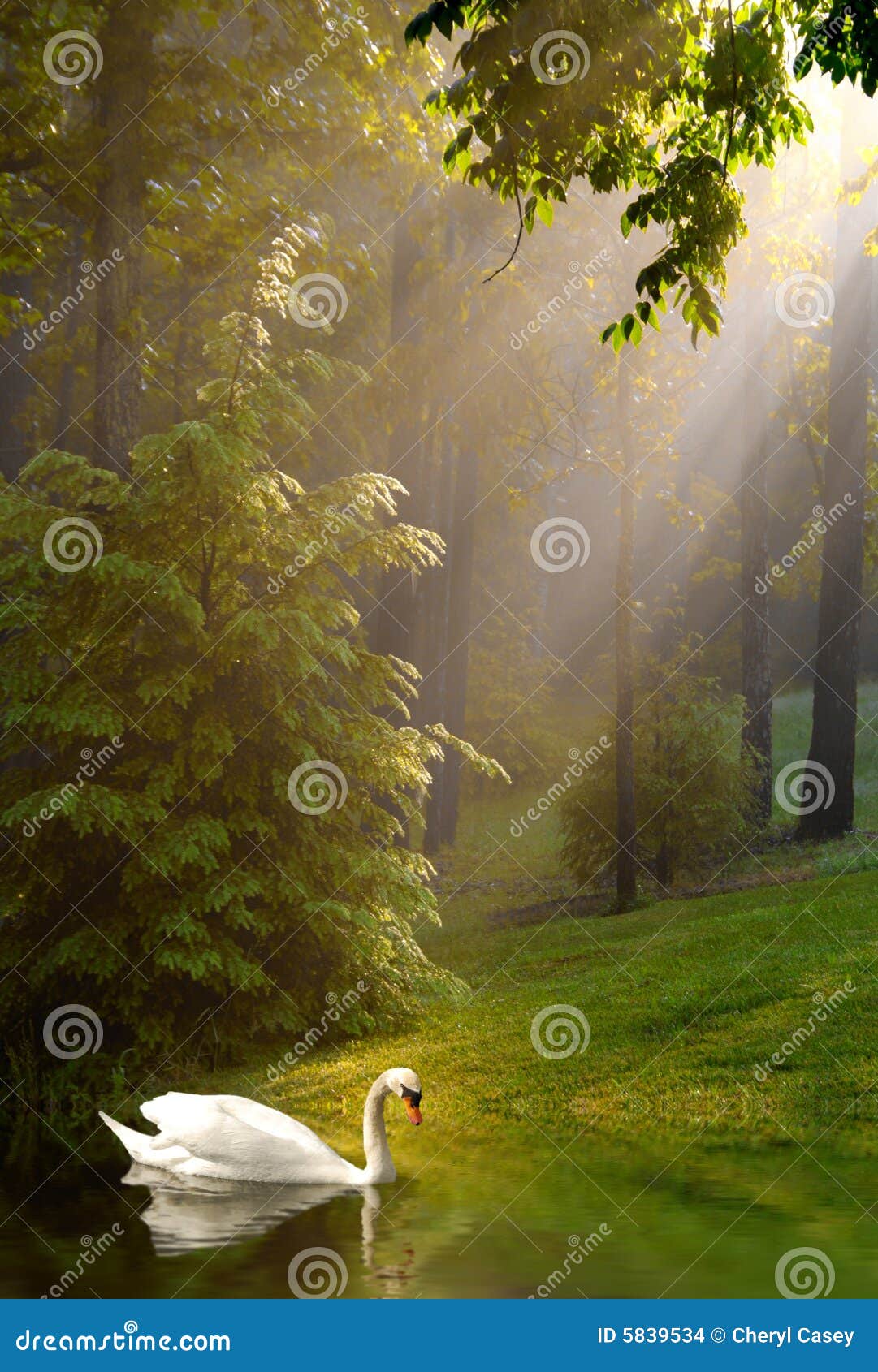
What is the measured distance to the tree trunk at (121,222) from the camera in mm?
13539

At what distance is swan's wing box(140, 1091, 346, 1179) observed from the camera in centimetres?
771

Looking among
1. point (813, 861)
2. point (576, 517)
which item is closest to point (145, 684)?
point (813, 861)

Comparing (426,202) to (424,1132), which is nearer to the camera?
(424,1132)

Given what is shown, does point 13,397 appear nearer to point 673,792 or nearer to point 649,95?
point 673,792

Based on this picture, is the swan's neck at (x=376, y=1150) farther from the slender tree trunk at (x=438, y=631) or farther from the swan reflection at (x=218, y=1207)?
the slender tree trunk at (x=438, y=631)

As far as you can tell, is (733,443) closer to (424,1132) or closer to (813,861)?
(813,861)

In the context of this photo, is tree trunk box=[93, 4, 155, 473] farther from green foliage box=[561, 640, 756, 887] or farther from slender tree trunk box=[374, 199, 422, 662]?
green foliage box=[561, 640, 756, 887]

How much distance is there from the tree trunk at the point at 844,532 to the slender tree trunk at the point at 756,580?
152 cm

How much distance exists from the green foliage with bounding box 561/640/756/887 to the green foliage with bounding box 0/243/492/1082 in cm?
873

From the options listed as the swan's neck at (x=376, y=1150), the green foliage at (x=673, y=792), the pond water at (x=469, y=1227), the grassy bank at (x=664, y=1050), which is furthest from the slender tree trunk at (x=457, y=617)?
the swan's neck at (x=376, y=1150)

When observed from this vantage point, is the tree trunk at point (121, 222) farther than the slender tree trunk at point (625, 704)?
No

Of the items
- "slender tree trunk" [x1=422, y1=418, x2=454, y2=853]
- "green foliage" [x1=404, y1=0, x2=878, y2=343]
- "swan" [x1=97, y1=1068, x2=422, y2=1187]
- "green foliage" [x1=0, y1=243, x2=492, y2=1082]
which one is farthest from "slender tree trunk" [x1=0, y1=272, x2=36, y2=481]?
"swan" [x1=97, y1=1068, x2=422, y2=1187]

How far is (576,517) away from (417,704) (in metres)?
21.2

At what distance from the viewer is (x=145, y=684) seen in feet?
36.2
